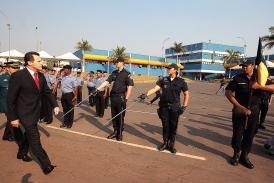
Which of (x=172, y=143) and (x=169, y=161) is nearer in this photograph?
(x=169, y=161)

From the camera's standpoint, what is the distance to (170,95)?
7.07 m

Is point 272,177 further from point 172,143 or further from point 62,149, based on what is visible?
point 62,149

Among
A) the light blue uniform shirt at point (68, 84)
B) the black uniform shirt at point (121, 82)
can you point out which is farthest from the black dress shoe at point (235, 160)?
the light blue uniform shirt at point (68, 84)

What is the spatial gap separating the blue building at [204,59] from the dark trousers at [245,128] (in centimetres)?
8598

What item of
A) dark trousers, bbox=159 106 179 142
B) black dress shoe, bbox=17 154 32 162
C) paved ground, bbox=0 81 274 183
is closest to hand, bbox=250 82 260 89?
paved ground, bbox=0 81 274 183

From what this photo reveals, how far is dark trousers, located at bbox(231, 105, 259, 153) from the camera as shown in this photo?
6188 millimetres

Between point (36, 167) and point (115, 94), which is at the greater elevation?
point (115, 94)

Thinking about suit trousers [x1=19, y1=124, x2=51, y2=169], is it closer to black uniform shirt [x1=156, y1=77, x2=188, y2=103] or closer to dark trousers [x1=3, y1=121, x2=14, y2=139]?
dark trousers [x1=3, y1=121, x2=14, y2=139]

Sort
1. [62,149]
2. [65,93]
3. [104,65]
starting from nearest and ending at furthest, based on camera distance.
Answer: [62,149]
[65,93]
[104,65]

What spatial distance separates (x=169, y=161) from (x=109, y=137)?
2343 mm

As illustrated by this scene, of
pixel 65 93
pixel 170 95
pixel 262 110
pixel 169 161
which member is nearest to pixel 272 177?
pixel 169 161

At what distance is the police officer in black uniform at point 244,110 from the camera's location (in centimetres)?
613

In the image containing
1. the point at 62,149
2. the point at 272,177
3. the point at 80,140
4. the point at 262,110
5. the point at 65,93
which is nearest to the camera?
the point at 272,177

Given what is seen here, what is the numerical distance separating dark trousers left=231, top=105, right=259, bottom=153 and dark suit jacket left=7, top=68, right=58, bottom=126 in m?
3.61
